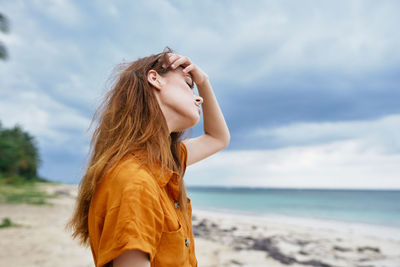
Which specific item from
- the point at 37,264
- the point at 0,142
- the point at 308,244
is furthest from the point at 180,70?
the point at 0,142

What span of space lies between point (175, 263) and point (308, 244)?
798 centimetres

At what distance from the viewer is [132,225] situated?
0.89m

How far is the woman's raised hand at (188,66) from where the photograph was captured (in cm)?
149

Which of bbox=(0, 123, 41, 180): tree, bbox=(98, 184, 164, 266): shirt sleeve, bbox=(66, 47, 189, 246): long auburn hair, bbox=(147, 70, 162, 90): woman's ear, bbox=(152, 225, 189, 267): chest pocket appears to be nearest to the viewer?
bbox=(98, 184, 164, 266): shirt sleeve

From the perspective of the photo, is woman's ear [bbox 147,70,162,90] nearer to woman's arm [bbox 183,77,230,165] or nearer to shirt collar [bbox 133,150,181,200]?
shirt collar [bbox 133,150,181,200]

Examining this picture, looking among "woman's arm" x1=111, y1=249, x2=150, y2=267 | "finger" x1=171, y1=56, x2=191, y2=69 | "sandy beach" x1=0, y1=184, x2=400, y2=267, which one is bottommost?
"sandy beach" x1=0, y1=184, x2=400, y2=267

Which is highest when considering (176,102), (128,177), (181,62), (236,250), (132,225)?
(181,62)

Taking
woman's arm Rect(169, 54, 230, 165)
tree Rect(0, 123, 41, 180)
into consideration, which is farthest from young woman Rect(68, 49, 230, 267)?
tree Rect(0, 123, 41, 180)

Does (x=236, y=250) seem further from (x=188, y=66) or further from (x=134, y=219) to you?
(x=134, y=219)

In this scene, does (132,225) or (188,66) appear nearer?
(132,225)

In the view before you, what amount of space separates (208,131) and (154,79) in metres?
0.78

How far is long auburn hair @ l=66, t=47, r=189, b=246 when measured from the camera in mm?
1189

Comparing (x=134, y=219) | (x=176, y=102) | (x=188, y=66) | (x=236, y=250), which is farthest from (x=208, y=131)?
(x=236, y=250)

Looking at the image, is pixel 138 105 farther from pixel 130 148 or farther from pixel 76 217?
pixel 76 217
